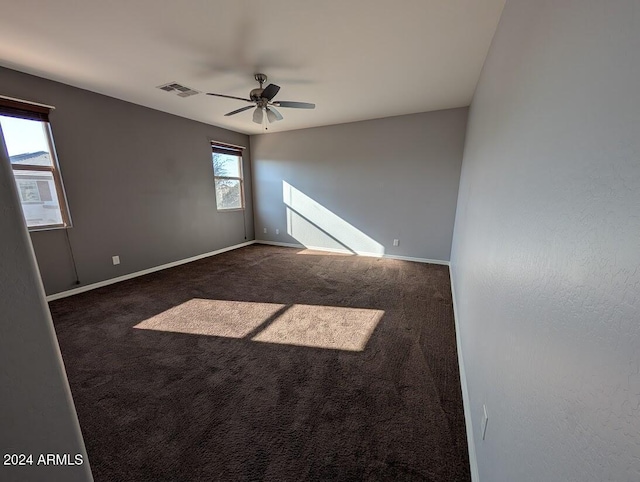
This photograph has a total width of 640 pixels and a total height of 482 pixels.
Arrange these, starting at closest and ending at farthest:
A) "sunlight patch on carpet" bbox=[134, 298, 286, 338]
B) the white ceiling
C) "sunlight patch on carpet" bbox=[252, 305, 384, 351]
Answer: the white ceiling, "sunlight patch on carpet" bbox=[252, 305, 384, 351], "sunlight patch on carpet" bbox=[134, 298, 286, 338]

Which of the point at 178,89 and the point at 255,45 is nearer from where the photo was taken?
the point at 255,45

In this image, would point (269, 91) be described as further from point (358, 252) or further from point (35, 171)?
point (358, 252)

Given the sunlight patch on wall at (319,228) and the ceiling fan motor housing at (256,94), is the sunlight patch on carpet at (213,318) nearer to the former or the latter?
the ceiling fan motor housing at (256,94)

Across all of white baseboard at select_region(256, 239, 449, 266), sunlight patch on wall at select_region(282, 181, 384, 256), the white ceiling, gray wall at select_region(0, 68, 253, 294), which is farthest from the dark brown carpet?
the white ceiling

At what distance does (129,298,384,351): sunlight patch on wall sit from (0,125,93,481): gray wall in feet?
5.80

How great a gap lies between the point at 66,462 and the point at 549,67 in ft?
5.89

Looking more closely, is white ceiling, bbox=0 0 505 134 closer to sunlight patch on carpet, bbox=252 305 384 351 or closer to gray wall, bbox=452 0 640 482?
gray wall, bbox=452 0 640 482

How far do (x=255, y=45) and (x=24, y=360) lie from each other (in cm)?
261

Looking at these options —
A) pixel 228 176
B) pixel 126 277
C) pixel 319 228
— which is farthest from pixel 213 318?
pixel 228 176

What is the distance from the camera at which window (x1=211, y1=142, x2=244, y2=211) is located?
516 centimetres

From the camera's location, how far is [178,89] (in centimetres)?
312

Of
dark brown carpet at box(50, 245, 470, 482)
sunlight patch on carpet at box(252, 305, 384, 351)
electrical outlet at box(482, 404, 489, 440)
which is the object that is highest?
electrical outlet at box(482, 404, 489, 440)

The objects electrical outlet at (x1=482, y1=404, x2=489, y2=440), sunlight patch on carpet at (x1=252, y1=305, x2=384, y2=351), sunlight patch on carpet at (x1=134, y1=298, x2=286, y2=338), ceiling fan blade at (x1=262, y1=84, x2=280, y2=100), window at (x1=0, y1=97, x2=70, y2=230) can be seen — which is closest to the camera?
electrical outlet at (x1=482, y1=404, x2=489, y2=440)

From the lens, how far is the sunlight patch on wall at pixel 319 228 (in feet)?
16.6
